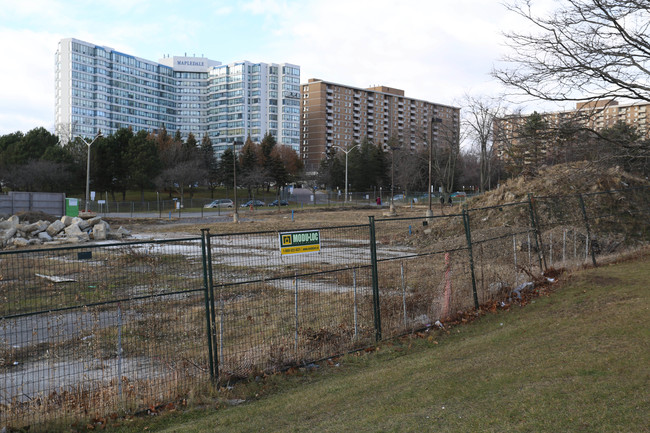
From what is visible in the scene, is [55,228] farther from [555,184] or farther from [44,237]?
[555,184]

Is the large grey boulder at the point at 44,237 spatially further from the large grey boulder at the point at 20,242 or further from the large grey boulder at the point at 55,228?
the large grey boulder at the point at 20,242

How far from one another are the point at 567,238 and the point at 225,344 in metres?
13.1

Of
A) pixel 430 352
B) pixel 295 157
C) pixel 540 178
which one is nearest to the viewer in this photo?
pixel 430 352

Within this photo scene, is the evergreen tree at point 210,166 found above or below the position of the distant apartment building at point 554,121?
above

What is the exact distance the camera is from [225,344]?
8578 millimetres

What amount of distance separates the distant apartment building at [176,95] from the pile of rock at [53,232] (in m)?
108

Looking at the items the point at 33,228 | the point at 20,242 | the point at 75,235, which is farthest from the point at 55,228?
the point at 20,242

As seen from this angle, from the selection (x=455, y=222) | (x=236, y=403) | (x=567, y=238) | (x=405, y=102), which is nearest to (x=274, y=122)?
(x=405, y=102)

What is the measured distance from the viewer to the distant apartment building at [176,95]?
440ft

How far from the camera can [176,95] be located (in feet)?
529

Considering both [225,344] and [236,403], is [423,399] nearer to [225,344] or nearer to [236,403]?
[236,403]

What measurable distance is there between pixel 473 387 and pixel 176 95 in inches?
6626

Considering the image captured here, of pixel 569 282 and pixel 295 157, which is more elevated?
pixel 295 157

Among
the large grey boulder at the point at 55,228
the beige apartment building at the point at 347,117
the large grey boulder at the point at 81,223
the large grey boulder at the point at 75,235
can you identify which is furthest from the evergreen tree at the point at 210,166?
the large grey boulder at the point at 75,235
